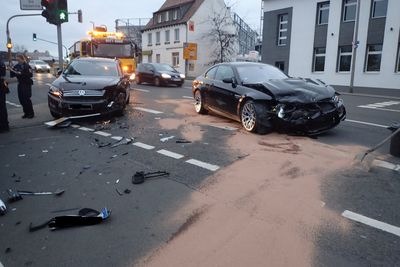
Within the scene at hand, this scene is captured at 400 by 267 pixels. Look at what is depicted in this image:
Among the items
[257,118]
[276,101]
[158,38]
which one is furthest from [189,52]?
[276,101]

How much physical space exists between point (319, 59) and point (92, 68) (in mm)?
21161

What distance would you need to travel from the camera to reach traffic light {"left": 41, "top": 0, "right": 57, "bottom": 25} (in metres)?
12.3

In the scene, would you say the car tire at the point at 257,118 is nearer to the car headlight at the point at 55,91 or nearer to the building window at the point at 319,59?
the car headlight at the point at 55,91

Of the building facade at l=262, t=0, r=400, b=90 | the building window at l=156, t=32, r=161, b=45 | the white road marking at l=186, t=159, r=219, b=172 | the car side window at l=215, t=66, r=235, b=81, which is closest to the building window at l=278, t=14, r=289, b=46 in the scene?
the building facade at l=262, t=0, r=400, b=90

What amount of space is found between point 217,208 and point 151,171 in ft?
5.63

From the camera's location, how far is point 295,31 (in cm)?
2964

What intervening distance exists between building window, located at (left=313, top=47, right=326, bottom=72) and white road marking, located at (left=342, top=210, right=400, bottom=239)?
25537 millimetres

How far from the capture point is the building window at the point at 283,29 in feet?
101

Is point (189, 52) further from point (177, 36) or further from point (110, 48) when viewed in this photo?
point (110, 48)

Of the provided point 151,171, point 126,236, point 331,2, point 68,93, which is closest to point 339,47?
point 331,2

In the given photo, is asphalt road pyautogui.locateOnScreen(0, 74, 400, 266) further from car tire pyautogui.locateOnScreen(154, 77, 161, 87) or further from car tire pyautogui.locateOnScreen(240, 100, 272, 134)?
car tire pyautogui.locateOnScreen(154, 77, 161, 87)

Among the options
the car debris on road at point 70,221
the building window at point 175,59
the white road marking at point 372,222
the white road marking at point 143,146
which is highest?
the building window at point 175,59

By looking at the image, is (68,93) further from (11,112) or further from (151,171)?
(151,171)

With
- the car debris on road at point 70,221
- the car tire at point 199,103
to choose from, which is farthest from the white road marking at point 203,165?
the car tire at point 199,103
